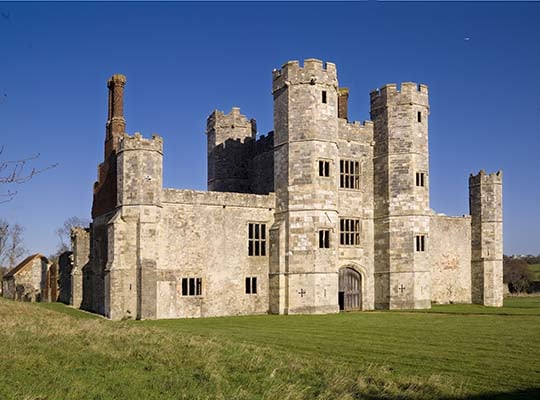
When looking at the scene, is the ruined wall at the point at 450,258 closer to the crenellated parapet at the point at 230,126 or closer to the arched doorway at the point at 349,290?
the arched doorway at the point at 349,290

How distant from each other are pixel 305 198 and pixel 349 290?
628 centimetres

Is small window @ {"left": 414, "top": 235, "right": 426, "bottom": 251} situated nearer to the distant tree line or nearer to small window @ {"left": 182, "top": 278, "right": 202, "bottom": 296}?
small window @ {"left": 182, "top": 278, "right": 202, "bottom": 296}

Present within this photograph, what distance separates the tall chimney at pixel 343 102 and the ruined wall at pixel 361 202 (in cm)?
156

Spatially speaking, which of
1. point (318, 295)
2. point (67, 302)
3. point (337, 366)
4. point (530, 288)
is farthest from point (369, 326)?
point (530, 288)

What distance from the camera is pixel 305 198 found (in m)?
30.0

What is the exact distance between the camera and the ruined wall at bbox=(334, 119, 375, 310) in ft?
108

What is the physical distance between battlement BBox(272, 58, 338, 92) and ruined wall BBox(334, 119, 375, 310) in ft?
9.94

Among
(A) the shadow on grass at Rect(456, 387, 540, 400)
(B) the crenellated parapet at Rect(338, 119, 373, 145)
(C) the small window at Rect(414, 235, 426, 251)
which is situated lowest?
(A) the shadow on grass at Rect(456, 387, 540, 400)

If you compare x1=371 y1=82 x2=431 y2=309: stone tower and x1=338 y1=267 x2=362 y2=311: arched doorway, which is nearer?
x1=371 y1=82 x2=431 y2=309: stone tower

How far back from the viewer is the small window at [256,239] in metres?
30.6

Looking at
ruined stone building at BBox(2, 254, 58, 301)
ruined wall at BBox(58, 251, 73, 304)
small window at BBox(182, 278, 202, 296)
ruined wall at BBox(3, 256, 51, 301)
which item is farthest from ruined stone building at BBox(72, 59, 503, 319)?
ruined wall at BBox(3, 256, 51, 301)

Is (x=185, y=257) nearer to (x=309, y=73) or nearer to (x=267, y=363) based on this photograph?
(x=309, y=73)

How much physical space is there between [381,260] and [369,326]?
454 inches

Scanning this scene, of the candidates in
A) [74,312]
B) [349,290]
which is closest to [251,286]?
[349,290]
